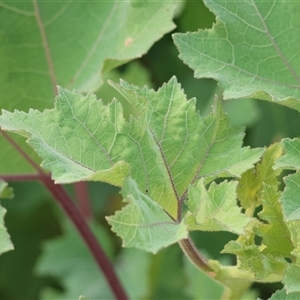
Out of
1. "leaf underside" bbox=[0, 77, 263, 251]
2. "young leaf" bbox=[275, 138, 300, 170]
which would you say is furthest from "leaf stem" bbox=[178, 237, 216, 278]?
"young leaf" bbox=[275, 138, 300, 170]

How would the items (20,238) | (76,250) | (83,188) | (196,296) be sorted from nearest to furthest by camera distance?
(196,296) < (83,188) < (76,250) < (20,238)

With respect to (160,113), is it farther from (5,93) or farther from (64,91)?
(5,93)

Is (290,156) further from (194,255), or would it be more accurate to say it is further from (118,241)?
(118,241)

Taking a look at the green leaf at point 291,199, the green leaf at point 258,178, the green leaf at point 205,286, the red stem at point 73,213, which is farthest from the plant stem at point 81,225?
the green leaf at point 291,199

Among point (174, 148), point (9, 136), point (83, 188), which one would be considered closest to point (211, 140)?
point (174, 148)

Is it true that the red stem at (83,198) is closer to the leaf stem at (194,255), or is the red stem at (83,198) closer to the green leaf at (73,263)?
the green leaf at (73,263)

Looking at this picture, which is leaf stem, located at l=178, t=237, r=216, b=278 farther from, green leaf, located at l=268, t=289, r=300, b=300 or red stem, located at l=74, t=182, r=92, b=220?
red stem, located at l=74, t=182, r=92, b=220

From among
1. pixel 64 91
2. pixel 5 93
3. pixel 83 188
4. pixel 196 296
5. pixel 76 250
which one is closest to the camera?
pixel 64 91
